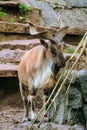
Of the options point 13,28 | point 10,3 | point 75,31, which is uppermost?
point 10,3

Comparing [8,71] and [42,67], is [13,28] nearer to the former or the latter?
[8,71]

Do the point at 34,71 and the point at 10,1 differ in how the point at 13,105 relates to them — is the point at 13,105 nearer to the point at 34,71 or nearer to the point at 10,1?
the point at 34,71

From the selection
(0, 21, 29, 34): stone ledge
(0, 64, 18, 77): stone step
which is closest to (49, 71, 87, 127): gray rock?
(0, 64, 18, 77): stone step

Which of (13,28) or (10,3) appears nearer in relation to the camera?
(13,28)

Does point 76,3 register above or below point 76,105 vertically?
above

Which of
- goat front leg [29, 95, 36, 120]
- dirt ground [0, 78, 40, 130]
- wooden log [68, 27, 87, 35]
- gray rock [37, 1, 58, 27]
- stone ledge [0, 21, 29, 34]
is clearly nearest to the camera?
goat front leg [29, 95, 36, 120]

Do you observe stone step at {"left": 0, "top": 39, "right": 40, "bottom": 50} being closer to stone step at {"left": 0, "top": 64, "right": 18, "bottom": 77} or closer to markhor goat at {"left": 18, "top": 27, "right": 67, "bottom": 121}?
stone step at {"left": 0, "top": 64, "right": 18, "bottom": 77}

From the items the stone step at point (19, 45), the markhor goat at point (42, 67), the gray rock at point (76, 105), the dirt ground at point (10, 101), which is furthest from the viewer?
the stone step at point (19, 45)

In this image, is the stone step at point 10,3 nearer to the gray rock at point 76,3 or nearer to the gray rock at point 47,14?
the gray rock at point 47,14

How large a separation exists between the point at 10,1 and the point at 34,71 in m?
6.39

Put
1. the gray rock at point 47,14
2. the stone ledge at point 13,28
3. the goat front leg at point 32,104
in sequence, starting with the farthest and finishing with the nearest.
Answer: the gray rock at point 47,14, the stone ledge at point 13,28, the goat front leg at point 32,104

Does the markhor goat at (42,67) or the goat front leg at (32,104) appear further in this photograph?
the goat front leg at (32,104)

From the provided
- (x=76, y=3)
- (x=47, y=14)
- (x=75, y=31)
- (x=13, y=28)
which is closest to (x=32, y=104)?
(x=13, y=28)

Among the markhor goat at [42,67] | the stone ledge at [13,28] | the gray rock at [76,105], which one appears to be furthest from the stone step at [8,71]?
→ the gray rock at [76,105]
